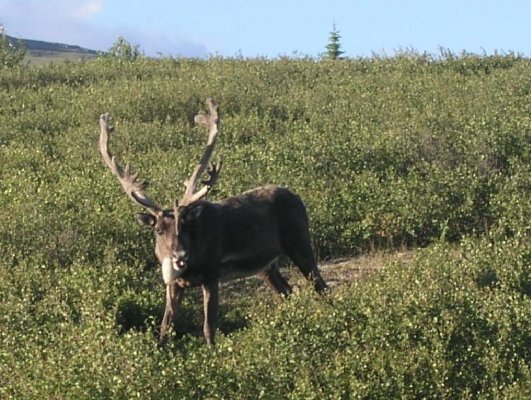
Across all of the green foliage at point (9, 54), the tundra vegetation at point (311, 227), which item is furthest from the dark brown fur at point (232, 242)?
the green foliage at point (9, 54)

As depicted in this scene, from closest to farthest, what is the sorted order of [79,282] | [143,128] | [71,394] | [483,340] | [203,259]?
[71,394] → [483,340] → [203,259] → [79,282] → [143,128]

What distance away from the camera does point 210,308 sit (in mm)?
11719

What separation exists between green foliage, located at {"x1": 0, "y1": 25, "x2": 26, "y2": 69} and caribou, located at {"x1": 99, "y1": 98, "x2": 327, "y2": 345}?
18269 mm

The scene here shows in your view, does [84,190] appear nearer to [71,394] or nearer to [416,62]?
[71,394]

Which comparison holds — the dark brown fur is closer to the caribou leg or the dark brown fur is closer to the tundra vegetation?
the caribou leg

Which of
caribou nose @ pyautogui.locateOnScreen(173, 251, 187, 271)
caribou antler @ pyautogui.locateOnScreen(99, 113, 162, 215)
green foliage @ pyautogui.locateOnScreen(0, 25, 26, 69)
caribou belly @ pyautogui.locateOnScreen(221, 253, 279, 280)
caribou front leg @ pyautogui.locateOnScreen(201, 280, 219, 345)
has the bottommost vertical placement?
caribou front leg @ pyautogui.locateOnScreen(201, 280, 219, 345)

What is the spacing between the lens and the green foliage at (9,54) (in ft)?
103

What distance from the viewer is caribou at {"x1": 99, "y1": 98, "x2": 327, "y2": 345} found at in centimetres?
1152

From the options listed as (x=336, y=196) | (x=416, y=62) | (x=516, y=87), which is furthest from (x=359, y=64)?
(x=336, y=196)

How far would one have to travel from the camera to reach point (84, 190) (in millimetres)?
16203

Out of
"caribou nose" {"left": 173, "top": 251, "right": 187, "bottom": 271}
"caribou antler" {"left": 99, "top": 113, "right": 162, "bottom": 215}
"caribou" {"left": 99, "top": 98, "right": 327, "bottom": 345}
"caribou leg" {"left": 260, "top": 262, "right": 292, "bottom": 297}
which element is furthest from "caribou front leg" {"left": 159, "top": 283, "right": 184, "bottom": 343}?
"caribou leg" {"left": 260, "top": 262, "right": 292, "bottom": 297}

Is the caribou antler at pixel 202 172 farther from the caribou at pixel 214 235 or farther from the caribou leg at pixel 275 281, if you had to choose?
the caribou leg at pixel 275 281

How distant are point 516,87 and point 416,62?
4.80m

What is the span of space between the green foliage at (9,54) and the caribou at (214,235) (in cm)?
1827
